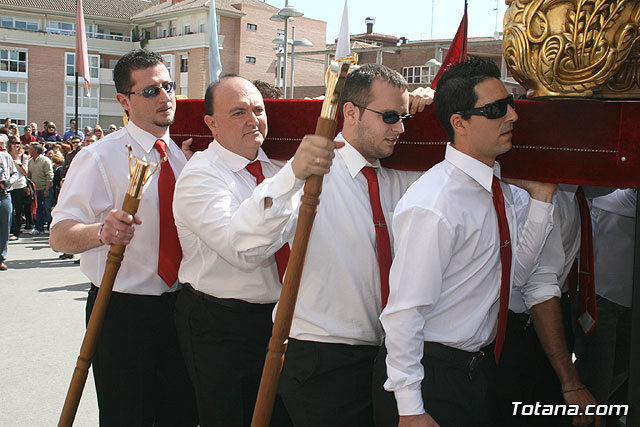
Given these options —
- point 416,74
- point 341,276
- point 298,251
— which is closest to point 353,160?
point 341,276

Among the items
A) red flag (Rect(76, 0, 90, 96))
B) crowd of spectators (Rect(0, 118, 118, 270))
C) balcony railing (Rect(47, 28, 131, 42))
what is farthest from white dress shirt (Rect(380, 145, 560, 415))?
balcony railing (Rect(47, 28, 131, 42))

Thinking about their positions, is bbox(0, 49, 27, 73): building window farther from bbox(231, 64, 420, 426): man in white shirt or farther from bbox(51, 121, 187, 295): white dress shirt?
bbox(231, 64, 420, 426): man in white shirt

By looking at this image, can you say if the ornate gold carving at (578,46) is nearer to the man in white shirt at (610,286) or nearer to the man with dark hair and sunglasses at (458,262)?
the man with dark hair and sunglasses at (458,262)

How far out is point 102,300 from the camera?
2420 millimetres

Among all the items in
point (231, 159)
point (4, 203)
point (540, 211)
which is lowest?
point (4, 203)

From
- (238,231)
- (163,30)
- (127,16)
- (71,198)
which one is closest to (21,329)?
(71,198)

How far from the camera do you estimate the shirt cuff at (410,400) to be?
75.7 inches

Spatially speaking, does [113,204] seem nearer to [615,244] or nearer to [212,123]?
[212,123]

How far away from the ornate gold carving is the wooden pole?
1.37 metres

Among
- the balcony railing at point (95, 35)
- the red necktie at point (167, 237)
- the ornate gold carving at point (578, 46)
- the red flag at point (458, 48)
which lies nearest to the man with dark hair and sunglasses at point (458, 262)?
the ornate gold carving at point (578, 46)

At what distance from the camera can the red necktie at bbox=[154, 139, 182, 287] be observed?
2.88 metres

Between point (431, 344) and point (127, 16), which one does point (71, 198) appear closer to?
point (431, 344)

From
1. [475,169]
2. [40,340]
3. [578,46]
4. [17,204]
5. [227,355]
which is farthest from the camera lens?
[17,204]

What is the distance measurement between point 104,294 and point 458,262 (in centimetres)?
134
